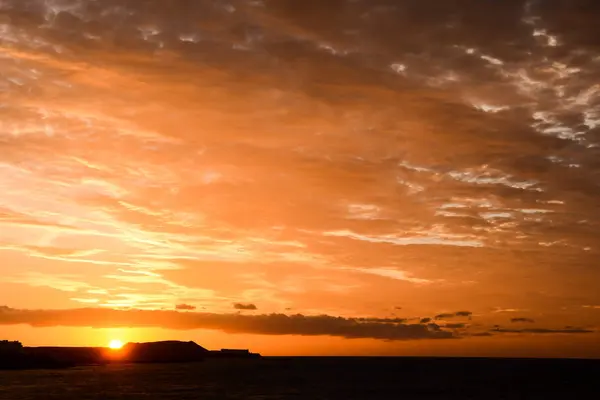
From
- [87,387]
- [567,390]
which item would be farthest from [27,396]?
[567,390]

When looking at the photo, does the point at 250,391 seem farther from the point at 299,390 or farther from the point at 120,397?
the point at 120,397

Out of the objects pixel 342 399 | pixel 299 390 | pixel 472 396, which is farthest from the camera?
pixel 299 390

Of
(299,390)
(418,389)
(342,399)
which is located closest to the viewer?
(342,399)

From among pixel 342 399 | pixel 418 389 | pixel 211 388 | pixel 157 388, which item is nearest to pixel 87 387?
pixel 157 388

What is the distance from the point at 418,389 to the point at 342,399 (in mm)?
43208

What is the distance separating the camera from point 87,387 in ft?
538

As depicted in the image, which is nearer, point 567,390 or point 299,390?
point 299,390

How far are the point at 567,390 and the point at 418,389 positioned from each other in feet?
134

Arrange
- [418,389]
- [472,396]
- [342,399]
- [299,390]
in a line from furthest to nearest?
[418,389] < [299,390] < [472,396] < [342,399]

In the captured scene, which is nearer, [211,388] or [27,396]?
[27,396]

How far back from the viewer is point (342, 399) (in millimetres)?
131875

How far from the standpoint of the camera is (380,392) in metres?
153

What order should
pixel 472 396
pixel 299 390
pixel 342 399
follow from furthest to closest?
pixel 299 390 → pixel 472 396 → pixel 342 399

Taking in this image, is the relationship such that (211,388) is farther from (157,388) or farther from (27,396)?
(27,396)
